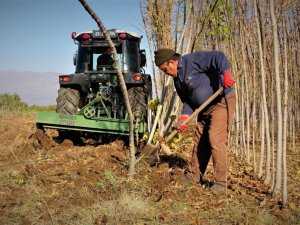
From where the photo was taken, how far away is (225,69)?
11.6 ft

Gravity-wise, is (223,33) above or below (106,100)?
above

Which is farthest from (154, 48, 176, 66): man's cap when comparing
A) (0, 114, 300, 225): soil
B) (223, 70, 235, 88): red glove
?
(0, 114, 300, 225): soil

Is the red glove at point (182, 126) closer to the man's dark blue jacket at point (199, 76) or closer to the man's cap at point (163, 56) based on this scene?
the man's dark blue jacket at point (199, 76)

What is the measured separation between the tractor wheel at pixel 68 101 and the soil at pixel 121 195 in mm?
1072

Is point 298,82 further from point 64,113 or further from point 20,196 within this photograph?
point 20,196

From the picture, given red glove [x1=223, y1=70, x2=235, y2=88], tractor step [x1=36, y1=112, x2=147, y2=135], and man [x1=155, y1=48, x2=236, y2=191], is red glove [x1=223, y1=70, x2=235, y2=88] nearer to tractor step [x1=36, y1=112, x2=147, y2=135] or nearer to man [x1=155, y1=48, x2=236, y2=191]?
man [x1=155, y1=48, x2=236, y2=191]

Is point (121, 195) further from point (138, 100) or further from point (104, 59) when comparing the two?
point (104, 59)

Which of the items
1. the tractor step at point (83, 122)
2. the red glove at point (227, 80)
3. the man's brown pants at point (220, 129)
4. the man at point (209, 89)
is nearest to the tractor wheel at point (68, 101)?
the tractor step at point (83, 122)

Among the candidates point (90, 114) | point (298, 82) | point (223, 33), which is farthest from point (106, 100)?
point (298, 82)

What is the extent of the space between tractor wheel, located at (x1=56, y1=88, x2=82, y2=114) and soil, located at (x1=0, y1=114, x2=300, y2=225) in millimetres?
1072

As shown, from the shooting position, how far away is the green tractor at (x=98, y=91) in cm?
556

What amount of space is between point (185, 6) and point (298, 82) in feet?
15.0

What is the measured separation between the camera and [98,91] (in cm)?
632

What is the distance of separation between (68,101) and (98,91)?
58 centimetres
